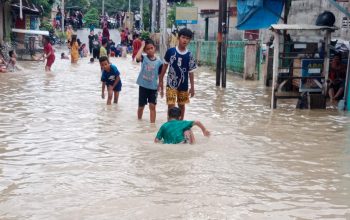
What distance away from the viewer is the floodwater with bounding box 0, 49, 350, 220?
4.65 m

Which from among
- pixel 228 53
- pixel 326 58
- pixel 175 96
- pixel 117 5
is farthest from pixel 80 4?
pixel 175 96

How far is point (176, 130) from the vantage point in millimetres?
7090

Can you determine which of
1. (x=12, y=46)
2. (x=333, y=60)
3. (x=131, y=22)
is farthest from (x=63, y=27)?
(x=333, y=60)

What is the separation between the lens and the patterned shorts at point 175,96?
8.38m

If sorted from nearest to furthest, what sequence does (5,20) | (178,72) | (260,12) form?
(178,72)
(260,12)
(5,20)

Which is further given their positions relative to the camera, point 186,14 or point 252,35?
point 186,14

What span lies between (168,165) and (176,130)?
1025mm

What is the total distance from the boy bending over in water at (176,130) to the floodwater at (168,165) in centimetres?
15

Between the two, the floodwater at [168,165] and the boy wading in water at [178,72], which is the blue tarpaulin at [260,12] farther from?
the boy wading in water at [178,72]

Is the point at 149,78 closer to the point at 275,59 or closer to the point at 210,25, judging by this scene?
the point at 275,59

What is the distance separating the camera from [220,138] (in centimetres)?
787

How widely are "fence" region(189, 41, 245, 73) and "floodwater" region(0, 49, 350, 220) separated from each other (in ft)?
28.2

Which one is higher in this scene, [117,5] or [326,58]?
[117,5]

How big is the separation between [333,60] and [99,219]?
32.4ft
